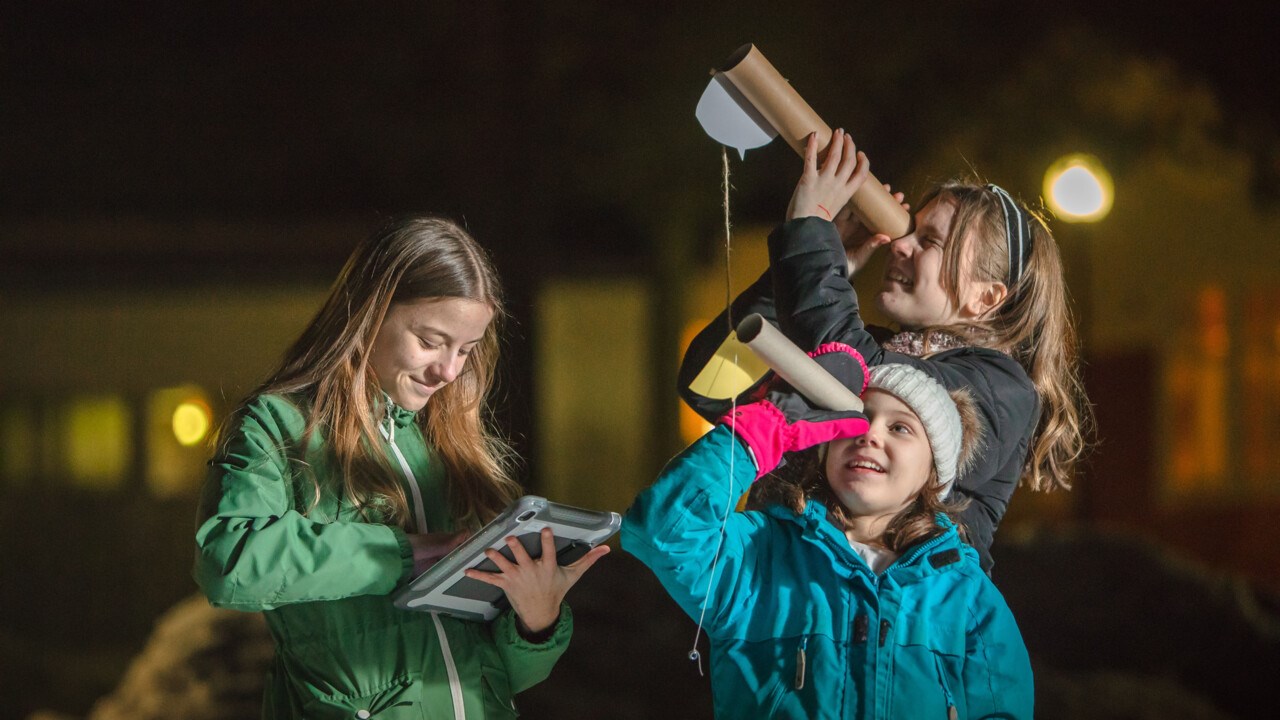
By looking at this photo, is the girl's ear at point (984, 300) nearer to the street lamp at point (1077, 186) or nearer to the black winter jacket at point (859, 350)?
the black winter jacket at point (859, 350)

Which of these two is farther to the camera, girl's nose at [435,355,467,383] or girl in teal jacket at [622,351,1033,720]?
girl's nose at [435,355,467,383]

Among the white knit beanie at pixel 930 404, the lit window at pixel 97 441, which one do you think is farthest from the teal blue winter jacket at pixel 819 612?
the lit window at pixel 97 441

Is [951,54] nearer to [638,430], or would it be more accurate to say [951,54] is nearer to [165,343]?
[638,430]

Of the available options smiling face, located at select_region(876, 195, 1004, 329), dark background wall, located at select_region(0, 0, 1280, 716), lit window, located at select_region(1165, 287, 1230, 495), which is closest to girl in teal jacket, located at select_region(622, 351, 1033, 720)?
smiling face, located at select_region(876, 195, 1004, 329)

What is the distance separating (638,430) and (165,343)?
2.38 m

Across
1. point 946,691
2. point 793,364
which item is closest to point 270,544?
point 793,364

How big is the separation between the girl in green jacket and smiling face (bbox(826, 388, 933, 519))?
0.45 metres

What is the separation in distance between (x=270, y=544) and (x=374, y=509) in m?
0.26

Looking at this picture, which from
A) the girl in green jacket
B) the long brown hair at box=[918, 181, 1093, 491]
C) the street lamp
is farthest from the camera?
the street lamp

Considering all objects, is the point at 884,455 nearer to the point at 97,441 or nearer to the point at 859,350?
the point at 859,350

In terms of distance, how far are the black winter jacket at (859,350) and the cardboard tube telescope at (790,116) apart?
6.9 inches

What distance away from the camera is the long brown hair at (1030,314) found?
218 cm

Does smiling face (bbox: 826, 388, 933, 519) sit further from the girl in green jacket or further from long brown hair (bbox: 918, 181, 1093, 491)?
the girl in green jacket

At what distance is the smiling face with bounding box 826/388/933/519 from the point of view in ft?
6.50
